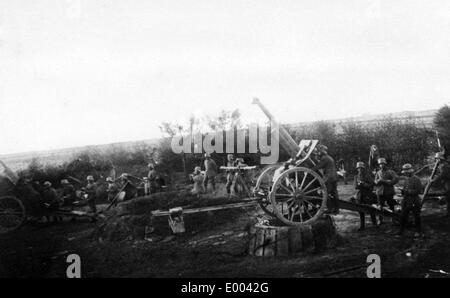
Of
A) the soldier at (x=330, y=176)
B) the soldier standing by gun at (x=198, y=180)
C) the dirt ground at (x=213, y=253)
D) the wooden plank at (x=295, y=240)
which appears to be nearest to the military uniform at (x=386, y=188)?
the dirt ground at (x=213, y=253)

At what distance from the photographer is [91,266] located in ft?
20.8

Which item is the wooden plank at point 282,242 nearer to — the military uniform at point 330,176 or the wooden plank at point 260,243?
the wooden plank at point 260,243

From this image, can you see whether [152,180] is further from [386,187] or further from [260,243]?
[386,187]

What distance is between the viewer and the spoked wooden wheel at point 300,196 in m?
6.44

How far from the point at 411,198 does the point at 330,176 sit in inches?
58.7

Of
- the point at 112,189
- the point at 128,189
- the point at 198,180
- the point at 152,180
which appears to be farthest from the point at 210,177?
the point at 112,189

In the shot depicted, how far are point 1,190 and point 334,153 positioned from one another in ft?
27.0

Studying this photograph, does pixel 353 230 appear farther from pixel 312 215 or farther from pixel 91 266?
pixel 91 266

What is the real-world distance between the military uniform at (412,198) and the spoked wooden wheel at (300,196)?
149cm

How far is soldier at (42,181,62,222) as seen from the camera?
8.86 m

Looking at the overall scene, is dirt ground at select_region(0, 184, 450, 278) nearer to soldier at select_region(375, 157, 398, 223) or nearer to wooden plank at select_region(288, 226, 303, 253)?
wooden plank at select_region(288, 226, 303, 253)

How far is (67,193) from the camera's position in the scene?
9.95 meters
